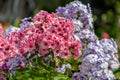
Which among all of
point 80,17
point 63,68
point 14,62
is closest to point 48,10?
point 80,17

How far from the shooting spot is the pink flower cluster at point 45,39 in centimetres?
360

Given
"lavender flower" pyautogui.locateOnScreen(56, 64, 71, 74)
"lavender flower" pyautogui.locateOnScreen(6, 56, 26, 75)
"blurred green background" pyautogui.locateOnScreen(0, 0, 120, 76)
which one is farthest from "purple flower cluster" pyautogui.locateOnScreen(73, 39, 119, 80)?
"blurred green background" pyautogui.locateOnScreen(0, 0, 120, 76)

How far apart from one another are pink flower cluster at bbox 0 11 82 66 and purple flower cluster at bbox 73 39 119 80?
200mm

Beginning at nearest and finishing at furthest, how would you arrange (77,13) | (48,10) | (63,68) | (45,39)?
(45,39) < (63,68) < (77,13) < (48,10)

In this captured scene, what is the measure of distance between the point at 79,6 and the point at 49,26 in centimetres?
64

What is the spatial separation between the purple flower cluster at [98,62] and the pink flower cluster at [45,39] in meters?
0.20

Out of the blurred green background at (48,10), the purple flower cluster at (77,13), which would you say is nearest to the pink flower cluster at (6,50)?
the purple flower cluster at (77,13)

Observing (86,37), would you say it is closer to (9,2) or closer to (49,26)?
(49,26)

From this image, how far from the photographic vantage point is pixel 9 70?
3.88m

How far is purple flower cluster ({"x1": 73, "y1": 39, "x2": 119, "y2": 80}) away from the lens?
3.84 m

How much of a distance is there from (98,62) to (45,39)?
48 cm

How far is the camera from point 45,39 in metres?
3.59

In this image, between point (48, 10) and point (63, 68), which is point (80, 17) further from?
point (48, 10)

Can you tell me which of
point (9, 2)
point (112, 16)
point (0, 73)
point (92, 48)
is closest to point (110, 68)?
point (92, 48)
